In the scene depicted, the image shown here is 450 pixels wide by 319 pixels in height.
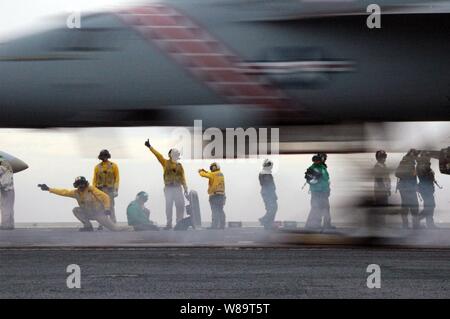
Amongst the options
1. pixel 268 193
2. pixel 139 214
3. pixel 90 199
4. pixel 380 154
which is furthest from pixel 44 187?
pixel 380 154

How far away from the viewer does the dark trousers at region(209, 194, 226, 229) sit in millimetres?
18969

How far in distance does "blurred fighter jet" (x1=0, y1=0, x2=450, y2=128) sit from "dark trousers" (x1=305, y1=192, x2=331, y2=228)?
1323mm

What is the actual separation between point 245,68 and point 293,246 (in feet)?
7.86

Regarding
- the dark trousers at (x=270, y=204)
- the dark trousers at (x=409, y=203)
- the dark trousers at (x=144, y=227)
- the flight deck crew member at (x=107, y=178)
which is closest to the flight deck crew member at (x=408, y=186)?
the dark trousers at (x=409, y=203)

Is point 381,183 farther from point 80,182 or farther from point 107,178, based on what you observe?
point 107,178

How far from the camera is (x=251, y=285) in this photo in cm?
1036

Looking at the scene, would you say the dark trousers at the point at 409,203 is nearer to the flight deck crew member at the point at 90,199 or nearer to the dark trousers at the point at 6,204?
the flight deck crew member at the point at 90,199

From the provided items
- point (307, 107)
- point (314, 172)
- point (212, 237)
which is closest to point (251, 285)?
point (307, 107)

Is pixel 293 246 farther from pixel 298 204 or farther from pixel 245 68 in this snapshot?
pixel 245 68

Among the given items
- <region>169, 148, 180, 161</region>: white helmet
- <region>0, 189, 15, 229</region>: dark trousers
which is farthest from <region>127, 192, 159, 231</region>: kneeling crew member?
<region>169, 148, 180, 161</region>: white helmet

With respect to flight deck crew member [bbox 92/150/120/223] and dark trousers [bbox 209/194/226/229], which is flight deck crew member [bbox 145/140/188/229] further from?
dark trousers [bbox 209/194/226/229]

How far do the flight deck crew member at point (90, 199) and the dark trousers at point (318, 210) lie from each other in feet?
11.1

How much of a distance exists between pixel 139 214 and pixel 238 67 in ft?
16.8

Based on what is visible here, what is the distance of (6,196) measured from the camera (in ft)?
68.0
